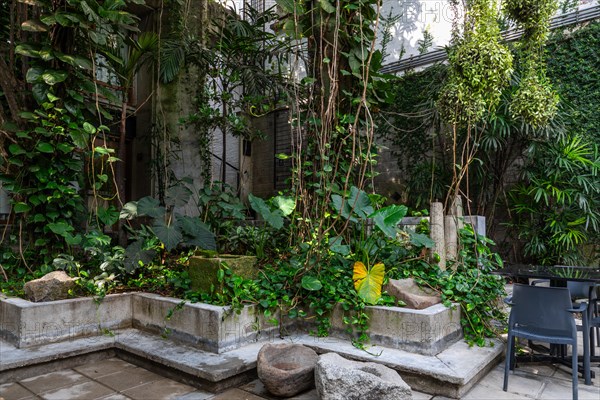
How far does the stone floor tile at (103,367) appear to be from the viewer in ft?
10.4

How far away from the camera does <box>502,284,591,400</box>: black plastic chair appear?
8.70 ft

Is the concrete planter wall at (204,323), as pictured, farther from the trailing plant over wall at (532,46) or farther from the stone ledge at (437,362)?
the trailing plant over wall at (532,46)

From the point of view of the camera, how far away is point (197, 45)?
6172 mm

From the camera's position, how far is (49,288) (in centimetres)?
351

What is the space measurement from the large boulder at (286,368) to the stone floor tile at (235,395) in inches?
5.4

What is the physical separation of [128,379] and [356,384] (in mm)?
1818

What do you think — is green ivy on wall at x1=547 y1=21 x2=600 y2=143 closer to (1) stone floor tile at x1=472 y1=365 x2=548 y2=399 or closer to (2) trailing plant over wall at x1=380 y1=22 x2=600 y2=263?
(2) trailing plant over wall at x1=380 y1=22 x2=600 y2=263

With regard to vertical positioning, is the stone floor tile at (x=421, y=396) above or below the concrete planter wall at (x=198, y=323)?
below

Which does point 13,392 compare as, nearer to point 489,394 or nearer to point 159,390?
point 159,390

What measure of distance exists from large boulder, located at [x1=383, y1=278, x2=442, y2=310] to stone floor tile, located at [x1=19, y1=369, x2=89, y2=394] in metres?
2.53

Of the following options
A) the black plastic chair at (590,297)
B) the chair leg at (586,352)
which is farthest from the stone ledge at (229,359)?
the black plastic chair at (590,297)

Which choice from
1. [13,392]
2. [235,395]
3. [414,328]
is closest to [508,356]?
[414,328]

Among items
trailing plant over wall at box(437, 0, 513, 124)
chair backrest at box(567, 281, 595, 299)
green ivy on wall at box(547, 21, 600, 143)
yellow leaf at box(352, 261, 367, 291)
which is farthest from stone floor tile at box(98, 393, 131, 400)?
green ivy on wall at box(547, 21, 600, 143)

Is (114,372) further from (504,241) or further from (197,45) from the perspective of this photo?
(504,241)
